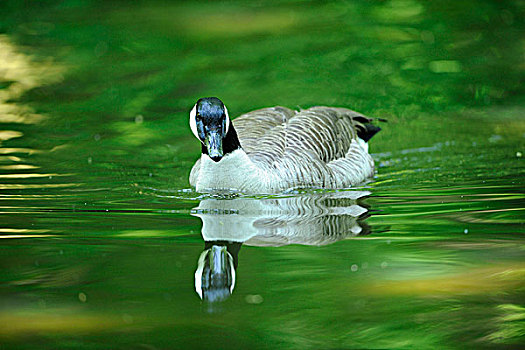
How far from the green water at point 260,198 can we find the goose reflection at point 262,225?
45 millimetres

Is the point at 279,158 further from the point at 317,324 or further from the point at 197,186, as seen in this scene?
the point at 317,324

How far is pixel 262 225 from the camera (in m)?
9.36

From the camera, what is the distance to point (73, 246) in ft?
28.4

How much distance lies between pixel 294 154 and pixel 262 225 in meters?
2.44

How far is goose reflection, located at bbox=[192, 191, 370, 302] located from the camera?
7.59 meters

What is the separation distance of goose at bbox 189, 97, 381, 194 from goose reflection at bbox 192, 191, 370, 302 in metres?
Answer: 0.28

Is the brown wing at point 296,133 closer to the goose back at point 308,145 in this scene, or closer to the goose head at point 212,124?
the goose back at point 308,145

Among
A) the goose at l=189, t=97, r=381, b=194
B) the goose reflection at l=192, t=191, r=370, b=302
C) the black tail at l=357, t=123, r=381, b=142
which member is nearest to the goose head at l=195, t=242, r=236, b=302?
the goose reflection at l=192, t=191, r=370, b=302

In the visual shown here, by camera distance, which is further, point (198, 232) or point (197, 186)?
point (197, 186)

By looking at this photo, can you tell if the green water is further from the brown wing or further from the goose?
the brown wing

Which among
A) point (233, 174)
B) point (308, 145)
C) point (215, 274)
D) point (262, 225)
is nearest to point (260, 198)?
point (233, 174)

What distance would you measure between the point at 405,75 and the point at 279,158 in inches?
297

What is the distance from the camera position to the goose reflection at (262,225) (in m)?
7.59

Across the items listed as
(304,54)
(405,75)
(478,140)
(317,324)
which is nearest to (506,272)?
(317,324)
